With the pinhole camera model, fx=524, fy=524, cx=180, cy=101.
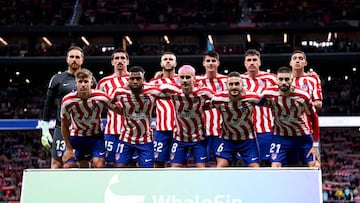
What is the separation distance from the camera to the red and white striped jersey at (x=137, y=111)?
22.4 feet

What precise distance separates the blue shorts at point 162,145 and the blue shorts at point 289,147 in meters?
1.47

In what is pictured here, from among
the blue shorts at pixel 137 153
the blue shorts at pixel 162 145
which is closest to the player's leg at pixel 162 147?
the blue shorts at pixel 162 145

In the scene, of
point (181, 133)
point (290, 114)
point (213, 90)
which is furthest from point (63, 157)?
point (290, 114)

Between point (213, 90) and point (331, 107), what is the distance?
17473 mm

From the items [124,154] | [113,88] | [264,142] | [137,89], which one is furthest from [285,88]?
[113,88]

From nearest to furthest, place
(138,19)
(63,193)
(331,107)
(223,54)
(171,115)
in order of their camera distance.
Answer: (63,193) < (171,115) < (331,107) < (223,54) < (138,19)

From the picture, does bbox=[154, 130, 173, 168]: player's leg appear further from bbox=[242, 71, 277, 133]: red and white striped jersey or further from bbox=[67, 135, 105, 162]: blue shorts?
bbox=[242, 71, 277, 133]: red and white striped jersey

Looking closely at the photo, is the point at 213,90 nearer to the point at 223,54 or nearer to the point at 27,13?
the point at 223,54

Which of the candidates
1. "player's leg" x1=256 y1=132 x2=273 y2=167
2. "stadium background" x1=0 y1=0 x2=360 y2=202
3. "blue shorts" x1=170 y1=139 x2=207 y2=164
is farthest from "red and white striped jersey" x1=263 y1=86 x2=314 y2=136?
"stadium background" x1=0 y1=0 x2=360 y2=202

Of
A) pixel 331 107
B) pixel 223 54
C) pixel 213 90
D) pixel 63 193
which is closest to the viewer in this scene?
pixel 63 193

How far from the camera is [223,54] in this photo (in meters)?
25.0

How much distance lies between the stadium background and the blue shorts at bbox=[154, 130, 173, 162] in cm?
1675

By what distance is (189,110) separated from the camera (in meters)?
6.91

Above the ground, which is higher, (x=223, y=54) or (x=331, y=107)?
(x=223, y=54)
